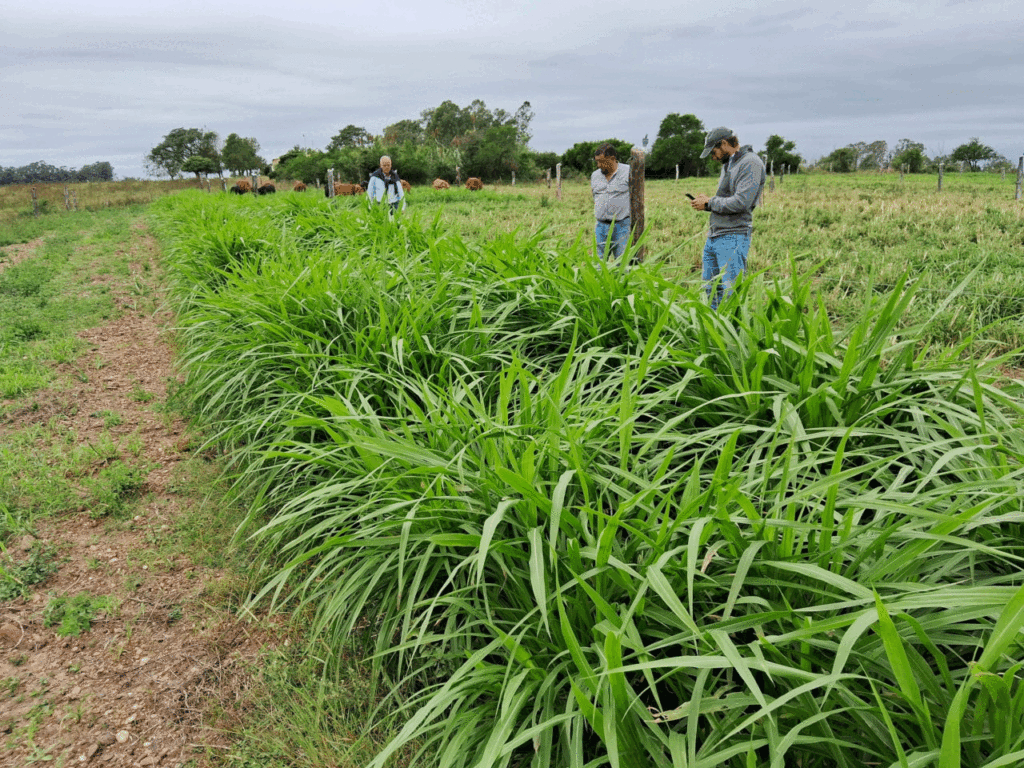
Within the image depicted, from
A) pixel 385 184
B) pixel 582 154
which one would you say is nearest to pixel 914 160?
pixel 582 154

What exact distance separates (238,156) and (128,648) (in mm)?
78228

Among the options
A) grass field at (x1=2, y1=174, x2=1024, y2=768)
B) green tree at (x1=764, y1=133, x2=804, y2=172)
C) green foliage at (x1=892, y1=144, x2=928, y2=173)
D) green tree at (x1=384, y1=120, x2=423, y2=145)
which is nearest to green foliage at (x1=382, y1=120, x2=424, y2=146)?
green tree at (x1=384, y1=120, x2=423, y2=145)

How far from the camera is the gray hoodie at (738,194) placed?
15.4 feet

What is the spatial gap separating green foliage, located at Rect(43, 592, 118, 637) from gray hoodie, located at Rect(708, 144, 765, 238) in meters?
4.41

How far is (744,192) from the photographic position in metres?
4.71

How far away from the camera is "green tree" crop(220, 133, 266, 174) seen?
2731 inches

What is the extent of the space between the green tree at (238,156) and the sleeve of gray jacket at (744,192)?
239ft

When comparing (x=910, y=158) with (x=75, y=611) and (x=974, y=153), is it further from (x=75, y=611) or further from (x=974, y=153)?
(x=75, y=611)

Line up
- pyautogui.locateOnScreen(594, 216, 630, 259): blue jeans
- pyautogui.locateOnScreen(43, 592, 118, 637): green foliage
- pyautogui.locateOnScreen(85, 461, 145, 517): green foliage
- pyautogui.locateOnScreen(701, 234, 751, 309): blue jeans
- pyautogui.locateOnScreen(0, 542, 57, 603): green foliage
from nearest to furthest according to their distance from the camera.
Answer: pyautogui.locateOnScreen(43, 592, 118, 637): green foliage, pyautogui.locateOnScreen(0, 542, 57, 603): green foliage, pyautogui.locateOnScreen(85, 461, 145, 517): green foliage, pyautogui.locateOnScreen(701, 234, 751, 309): blue jeans, pyautogui.locateOnScreen(594, 216, 630, 259): blue jeans

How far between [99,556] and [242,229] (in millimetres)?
4510

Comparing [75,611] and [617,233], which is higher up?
[617,233]

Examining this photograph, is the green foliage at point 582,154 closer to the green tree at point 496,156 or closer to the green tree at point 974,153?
the green tree at point 496,156

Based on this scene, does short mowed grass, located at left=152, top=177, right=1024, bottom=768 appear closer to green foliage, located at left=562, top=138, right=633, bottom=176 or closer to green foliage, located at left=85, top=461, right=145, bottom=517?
green foliage, located at left=85, top=461, right=145, bottom=517

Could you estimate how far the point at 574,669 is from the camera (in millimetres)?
1521
